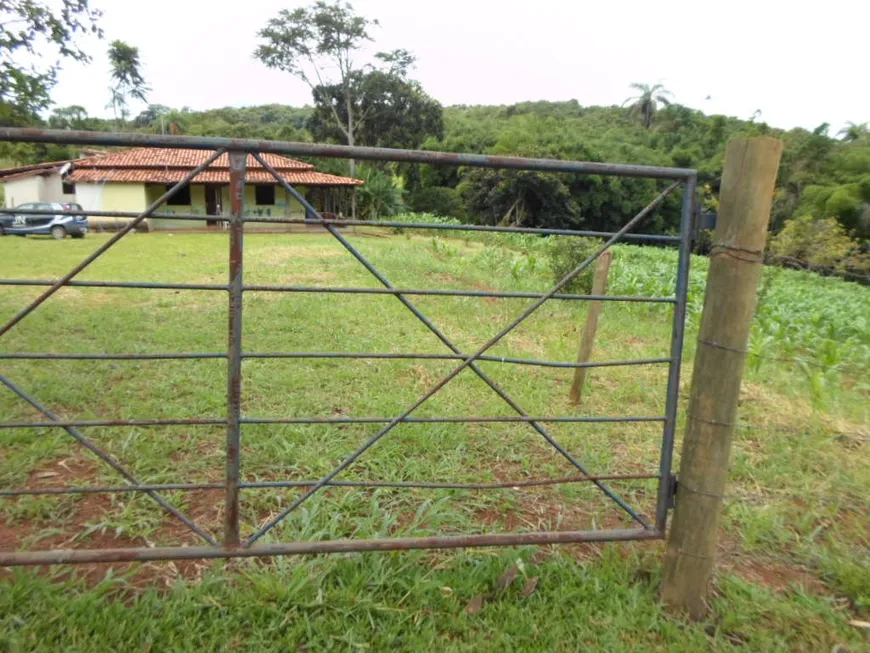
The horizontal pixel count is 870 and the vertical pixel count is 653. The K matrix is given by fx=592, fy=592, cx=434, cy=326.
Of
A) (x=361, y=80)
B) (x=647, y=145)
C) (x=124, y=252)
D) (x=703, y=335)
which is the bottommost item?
(x=124, y=252)

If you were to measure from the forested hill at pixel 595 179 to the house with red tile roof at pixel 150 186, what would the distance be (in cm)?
132

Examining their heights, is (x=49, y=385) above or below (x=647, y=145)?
below

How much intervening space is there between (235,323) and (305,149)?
572 mm

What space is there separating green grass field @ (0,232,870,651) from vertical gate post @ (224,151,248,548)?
0.39 meters

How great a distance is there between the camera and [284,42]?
31359mm

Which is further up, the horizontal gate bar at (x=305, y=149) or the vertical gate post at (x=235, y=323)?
the horizontal gate bar at (x=305, y=149)

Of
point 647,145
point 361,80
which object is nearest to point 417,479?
point 361,80

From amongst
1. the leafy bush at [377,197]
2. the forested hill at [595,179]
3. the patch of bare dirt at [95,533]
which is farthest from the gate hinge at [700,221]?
the leafy bush at [377,197]

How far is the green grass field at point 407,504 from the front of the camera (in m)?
1.93

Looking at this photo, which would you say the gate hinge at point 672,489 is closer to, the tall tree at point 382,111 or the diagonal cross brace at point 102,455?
the diagonal cross brace at point 102,455

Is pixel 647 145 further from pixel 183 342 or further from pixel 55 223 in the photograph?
pixel 183 342

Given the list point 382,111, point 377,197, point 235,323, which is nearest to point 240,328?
point 235,323

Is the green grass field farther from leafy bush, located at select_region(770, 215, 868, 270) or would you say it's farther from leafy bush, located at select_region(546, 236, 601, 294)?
leafy bush, located at select_region(770, 215, 868, 270)

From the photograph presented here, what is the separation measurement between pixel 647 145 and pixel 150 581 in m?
43.2
